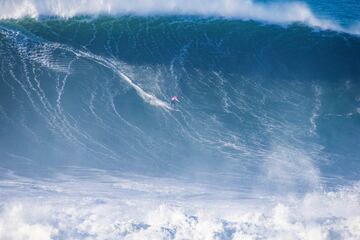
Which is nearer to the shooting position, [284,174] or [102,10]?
[102,10]

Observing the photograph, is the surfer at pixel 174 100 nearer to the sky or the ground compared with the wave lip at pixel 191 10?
nearer to the ground

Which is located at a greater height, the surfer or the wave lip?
the wave lip

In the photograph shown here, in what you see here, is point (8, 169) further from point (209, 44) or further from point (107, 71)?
point (209, 44)

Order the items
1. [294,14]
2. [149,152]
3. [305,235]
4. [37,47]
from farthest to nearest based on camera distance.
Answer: [305,235] < [149,152] < [294,14] < [37,47]

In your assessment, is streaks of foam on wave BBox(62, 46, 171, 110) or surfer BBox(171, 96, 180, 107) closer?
streaks of foam on wave BBox(62, 46, 171, 110)

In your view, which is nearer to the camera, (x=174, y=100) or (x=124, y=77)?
(x=124, y=77)

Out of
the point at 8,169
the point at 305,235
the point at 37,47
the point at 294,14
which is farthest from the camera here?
the point at 305,235

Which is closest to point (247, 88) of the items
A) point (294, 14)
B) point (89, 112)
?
point (294, 14)

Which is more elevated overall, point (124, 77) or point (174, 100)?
point (124, 77)

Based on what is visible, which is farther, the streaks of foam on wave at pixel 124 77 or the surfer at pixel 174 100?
the surfer at pixel 174 100

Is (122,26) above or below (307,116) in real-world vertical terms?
above

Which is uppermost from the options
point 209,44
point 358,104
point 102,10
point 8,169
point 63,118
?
point 102,10
